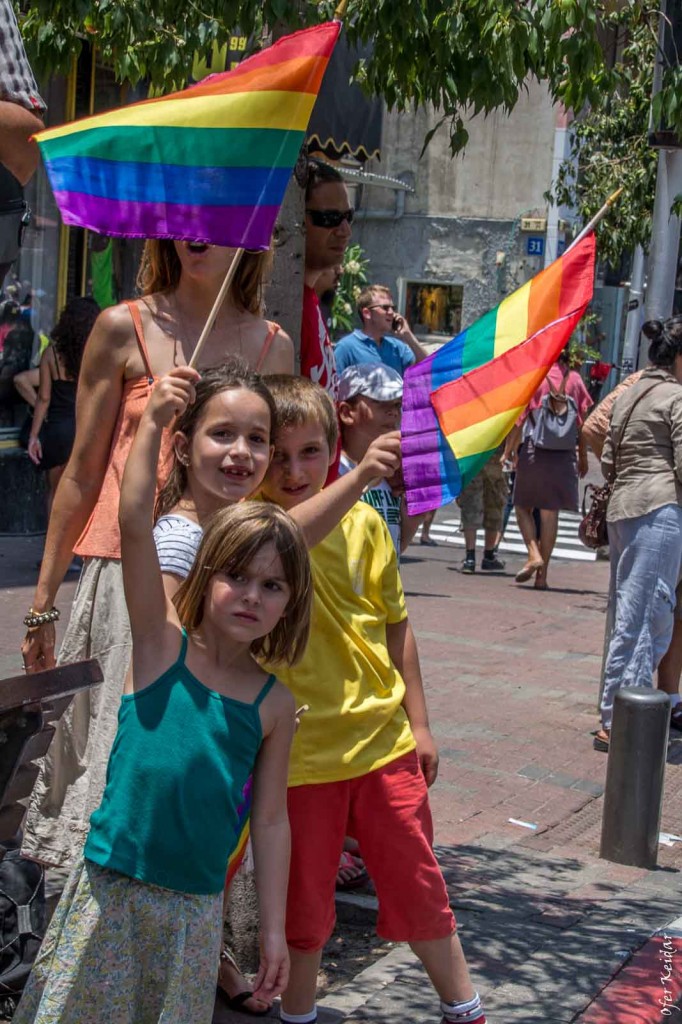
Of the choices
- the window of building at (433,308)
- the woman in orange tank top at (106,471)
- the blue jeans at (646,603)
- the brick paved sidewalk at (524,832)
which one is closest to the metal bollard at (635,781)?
the brick paved sidewalk at (524,832)

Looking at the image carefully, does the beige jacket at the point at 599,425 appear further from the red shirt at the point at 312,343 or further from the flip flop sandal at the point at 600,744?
the red shirt at the point at 312,343

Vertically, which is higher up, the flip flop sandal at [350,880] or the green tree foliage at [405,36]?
the green tree foliage at [405,36]

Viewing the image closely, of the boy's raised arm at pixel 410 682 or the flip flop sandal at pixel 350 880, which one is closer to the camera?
the boy's raised arm at pixel 410 682

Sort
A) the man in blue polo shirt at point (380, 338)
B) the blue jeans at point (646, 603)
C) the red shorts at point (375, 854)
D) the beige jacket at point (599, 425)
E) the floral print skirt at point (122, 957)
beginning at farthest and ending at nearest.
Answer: the beige jacket at point (599, 425)
the man in blue polo shirt at point (380, 338)
the blue jeans at point (646, 603)
the red shorts at point (375, 854)
the floral print skirt at point (122, 957)

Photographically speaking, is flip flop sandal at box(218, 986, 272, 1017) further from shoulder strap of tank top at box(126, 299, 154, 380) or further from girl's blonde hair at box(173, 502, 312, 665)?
shoulder strap of tank top at box(126, 299, 154, 380)

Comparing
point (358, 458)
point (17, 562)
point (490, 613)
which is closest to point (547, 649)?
point (490, 613)

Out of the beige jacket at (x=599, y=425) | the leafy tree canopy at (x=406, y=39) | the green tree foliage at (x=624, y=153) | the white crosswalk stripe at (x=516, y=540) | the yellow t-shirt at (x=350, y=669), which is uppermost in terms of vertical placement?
the green tree foliage at (x=624, y=153)

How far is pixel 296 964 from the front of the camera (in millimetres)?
3551

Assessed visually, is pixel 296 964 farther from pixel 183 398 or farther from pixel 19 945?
pixel 183 398

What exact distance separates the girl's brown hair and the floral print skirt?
2.96 ft

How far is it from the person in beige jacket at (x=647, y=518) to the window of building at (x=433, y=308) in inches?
734

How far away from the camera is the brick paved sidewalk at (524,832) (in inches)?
165

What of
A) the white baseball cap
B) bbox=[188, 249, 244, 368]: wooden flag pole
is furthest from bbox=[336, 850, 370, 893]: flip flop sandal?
bbox=[188, 249, 244, 368]: wooden flag pole

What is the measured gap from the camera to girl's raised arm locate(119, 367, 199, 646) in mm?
2936
